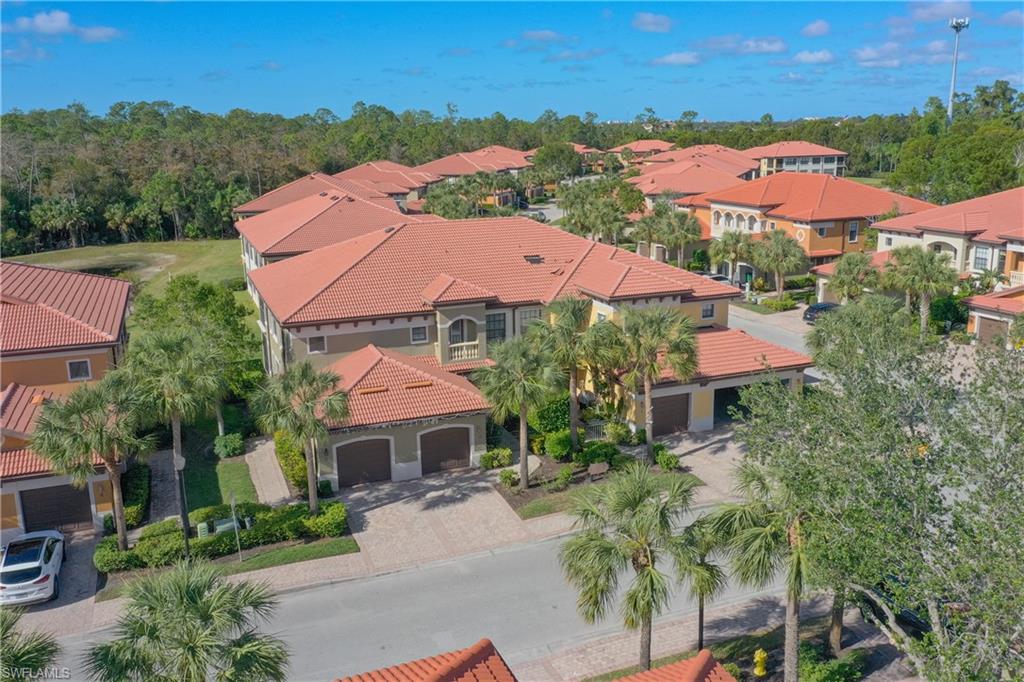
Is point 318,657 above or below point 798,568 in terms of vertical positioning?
below

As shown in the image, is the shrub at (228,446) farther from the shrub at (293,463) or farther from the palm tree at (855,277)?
the palm tree at (855,277)

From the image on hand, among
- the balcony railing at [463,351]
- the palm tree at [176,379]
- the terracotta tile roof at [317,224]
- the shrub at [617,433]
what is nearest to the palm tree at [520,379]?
the shrub at [617,433]

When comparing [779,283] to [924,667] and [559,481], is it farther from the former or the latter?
[924,667]

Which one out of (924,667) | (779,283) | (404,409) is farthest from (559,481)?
(779,283)

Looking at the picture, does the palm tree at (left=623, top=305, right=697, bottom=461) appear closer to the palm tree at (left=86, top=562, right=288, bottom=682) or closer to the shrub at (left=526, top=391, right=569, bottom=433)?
the shrub at (left=526, top=391, right=569, bottom=433)

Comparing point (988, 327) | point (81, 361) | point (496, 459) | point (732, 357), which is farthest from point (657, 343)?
point (988, 327)

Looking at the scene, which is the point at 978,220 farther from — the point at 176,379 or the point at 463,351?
the point at 176,379

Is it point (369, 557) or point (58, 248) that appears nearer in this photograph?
point (369, 557)
